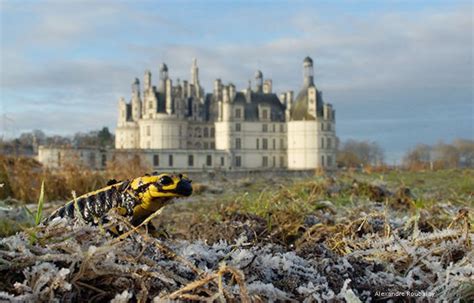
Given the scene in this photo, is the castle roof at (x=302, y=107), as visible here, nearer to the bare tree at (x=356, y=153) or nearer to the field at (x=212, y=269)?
the bare tree at (x=356, y=153)

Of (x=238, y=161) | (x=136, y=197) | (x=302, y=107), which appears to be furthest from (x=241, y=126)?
(x=136, y=197)

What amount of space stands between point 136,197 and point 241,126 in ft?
182

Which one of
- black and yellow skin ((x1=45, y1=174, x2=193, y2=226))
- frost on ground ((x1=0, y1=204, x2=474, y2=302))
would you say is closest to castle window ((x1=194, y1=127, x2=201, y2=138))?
black and yellow skin ((x1=45, y1=174, x2=193, y2=226))

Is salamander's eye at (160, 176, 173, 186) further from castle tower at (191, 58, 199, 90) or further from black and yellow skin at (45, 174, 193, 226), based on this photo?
castle tower at (191, 58, 199, 90)

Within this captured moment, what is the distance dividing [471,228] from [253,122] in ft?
184

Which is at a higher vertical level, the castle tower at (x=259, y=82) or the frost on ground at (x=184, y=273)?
the castle tower at (x=259, y=82)

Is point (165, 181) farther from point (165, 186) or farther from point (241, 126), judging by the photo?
point (241, 126)

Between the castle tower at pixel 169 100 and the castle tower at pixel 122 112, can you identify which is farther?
the castle tower at pixel 122 112

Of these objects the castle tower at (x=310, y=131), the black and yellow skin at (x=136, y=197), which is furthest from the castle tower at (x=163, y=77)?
the black and yellow skin at (x=136, y=197)

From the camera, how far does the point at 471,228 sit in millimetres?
1916

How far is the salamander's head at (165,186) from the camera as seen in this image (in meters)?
1.96

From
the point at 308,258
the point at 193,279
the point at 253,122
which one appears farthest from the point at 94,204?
the point at 253,122

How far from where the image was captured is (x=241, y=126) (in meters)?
57.5

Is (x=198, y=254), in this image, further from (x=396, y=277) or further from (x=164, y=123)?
(x=164, y=123)
